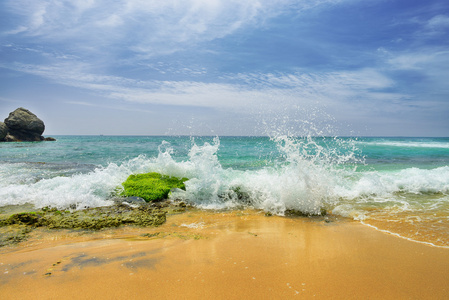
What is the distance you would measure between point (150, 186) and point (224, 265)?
14.6 feet

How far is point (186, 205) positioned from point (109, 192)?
2136 millimetres

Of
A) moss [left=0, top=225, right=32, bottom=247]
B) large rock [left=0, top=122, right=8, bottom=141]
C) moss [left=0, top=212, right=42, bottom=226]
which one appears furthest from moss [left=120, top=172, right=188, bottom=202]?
large rock [left=0, top=122, right=8, bottom=141]

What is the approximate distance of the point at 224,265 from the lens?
2.94m

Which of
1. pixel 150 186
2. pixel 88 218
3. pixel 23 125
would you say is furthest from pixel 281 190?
pixel 23 125

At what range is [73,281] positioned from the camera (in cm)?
263

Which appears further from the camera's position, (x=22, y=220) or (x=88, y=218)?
(x=88, y=218)

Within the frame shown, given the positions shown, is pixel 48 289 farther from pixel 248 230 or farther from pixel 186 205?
pixel 186 205

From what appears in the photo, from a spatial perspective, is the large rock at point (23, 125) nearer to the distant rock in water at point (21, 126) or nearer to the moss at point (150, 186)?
the distant rock in water at point (21, 126)

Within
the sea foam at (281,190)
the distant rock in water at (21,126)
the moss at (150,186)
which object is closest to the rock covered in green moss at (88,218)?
the sea foam at (281,190)

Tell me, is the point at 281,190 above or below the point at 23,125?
below

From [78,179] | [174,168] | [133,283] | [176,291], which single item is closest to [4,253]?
[133,283]

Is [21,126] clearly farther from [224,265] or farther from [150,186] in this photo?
[224,265]

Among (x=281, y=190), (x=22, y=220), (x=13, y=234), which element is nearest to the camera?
(x=13, y=234)

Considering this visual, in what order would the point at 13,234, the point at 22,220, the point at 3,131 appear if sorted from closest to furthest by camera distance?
1. the point at 13,234
2. the point at 22,220
3. the point at 3,131
